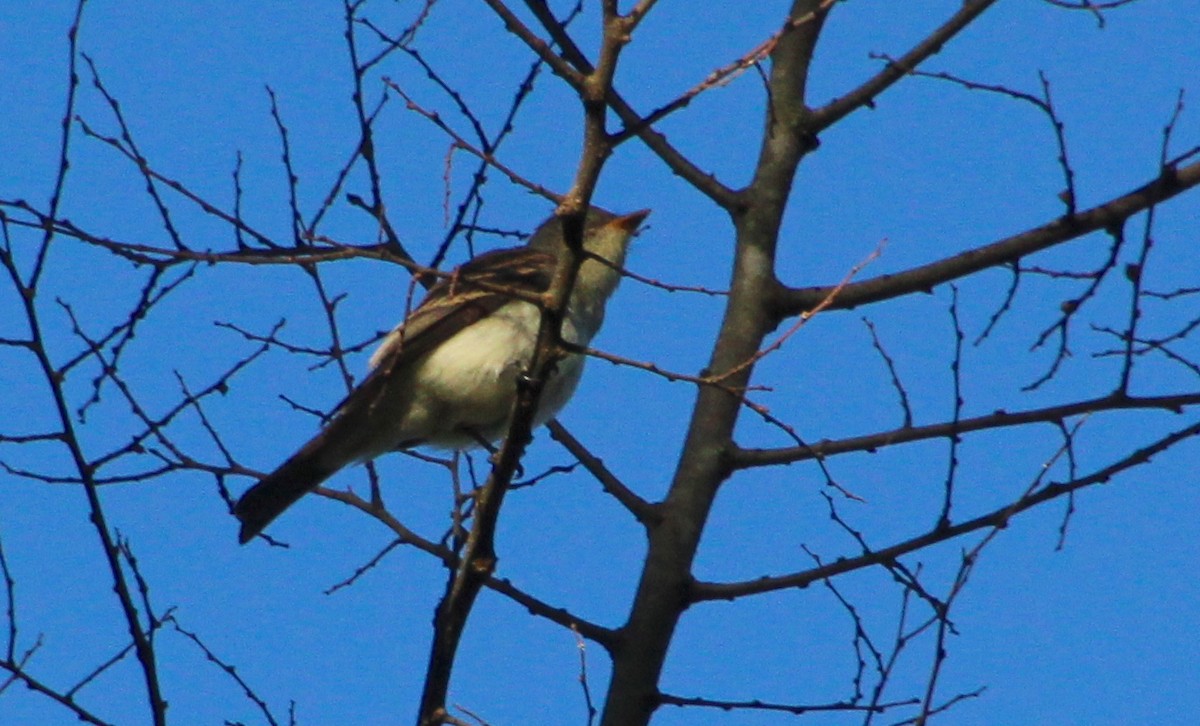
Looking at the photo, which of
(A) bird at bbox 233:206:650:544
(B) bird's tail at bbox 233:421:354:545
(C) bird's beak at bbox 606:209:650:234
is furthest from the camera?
(C) bird's beak at bbox 606:209:650:234

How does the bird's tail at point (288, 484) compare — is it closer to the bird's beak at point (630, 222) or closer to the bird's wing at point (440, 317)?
the bird's wing at point (440, 317)

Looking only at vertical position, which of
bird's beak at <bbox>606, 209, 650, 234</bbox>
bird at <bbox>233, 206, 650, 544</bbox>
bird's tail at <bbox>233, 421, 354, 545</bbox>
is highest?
bird's beak at <bbox>606, 209, 650, 234</bbox>

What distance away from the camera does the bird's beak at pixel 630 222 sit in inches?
300

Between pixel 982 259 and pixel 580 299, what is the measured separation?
7.71 feet

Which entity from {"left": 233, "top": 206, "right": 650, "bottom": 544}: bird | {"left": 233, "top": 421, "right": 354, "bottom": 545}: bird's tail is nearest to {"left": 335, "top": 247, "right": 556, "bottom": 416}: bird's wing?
{"left": 233, "top": 206, "right": 650, "bottom": 544}: bird

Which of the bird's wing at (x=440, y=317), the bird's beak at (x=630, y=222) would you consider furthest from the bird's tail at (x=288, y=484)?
the bird's beak at (x=630, y=222)

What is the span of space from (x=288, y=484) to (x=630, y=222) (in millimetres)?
2304

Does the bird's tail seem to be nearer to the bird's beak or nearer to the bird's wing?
the bird's wing

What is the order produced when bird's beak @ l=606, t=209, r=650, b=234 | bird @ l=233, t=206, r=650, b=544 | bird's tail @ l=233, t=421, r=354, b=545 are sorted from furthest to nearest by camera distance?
bird's beak @ l=606, t=209, r=650, b=234 < bird @ l=233, t=206, r=650, b=544 < bird's tail @ l=233, t=421, r=354, b=545

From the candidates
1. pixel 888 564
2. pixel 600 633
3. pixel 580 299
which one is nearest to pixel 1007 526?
pixel 888 564

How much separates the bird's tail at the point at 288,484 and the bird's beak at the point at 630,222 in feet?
6.38

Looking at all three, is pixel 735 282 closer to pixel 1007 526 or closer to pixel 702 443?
pixel 702 443

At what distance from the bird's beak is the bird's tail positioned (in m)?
1.95

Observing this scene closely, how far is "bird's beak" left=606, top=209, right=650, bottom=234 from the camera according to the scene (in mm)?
7613
